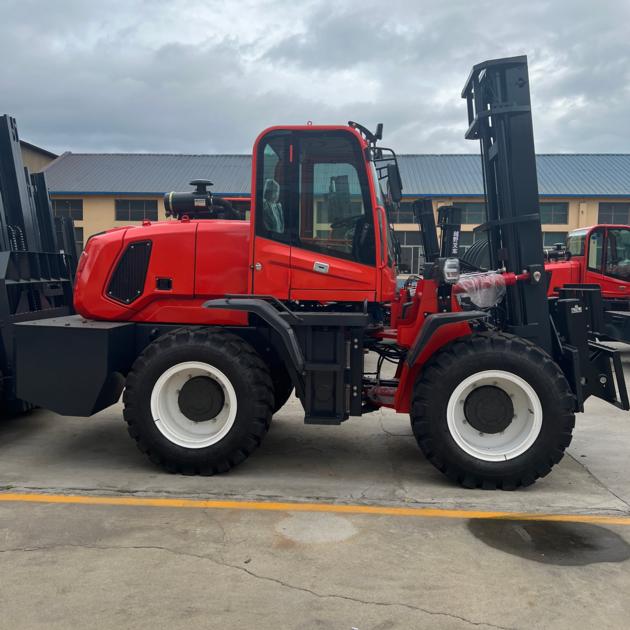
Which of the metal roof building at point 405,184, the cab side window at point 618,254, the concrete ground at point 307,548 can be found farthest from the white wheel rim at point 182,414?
the metal roof building at point 405,184

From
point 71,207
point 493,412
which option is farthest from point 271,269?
point 71,207

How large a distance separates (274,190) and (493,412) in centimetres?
258

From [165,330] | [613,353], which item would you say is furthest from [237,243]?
[613,353]

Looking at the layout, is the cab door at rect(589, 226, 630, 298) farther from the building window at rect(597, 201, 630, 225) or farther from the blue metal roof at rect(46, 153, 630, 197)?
the building window at rect(597, 201, 630, 225)

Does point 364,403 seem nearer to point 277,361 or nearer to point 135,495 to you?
point 277,361

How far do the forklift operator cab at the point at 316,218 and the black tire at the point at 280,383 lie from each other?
926mm

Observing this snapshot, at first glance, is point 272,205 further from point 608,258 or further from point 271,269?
point 608,258

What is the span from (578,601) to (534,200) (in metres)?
3.28

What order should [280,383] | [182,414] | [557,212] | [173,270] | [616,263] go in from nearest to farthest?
1. [182,414]
2. [173,270]
3. [280,383]
4. [616,263]
5. [557,212]

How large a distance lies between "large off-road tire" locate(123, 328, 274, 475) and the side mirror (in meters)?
1.83

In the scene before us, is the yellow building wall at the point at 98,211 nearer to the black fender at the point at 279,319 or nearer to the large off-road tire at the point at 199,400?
the large off-road tire at the point at 199,400

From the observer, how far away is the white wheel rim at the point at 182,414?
16.8 feet

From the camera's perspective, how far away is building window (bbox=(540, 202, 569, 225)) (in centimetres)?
3488

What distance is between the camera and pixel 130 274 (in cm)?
566
